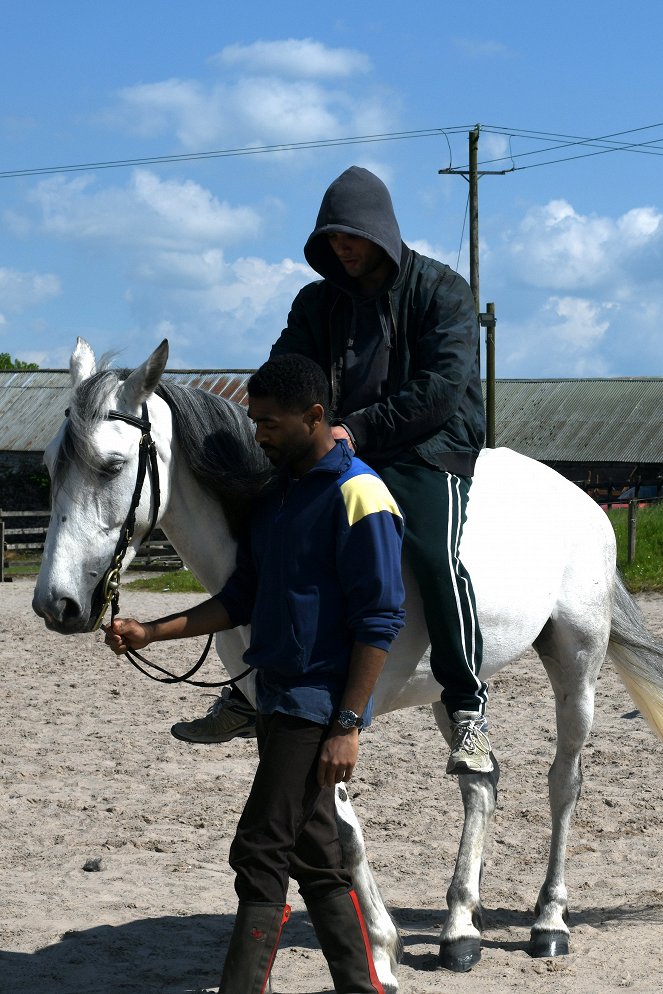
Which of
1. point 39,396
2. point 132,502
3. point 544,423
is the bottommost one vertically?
point 132,502

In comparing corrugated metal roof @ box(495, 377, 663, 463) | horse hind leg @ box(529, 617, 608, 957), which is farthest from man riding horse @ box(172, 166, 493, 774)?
corrugated metal roof @ box(495, 377, 663, 463)

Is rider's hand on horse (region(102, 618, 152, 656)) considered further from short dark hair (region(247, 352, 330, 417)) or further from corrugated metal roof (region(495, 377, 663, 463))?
corrugated metal roof (region(495, 377, 663, 463))

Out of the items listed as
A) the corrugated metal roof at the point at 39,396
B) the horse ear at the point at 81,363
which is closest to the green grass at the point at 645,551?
the horse ear at the point at 81,363

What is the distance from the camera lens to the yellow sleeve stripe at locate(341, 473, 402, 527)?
2.81 meters

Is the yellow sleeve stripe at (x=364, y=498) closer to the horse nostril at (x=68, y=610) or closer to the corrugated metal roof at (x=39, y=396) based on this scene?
the horse nostril at (x=68, y=610)

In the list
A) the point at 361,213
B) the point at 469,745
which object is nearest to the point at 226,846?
the point at 469,745

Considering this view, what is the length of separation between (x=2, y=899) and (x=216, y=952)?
1015 mm

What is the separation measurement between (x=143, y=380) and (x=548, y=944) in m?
2.51

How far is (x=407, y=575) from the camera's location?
3576 mm

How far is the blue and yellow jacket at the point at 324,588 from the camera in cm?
277

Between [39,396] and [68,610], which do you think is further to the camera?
[39,396]

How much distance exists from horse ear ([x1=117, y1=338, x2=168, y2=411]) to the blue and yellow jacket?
60cm

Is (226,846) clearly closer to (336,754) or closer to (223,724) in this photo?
(223,724)

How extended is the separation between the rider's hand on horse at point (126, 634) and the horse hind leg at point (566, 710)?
1.78 m
